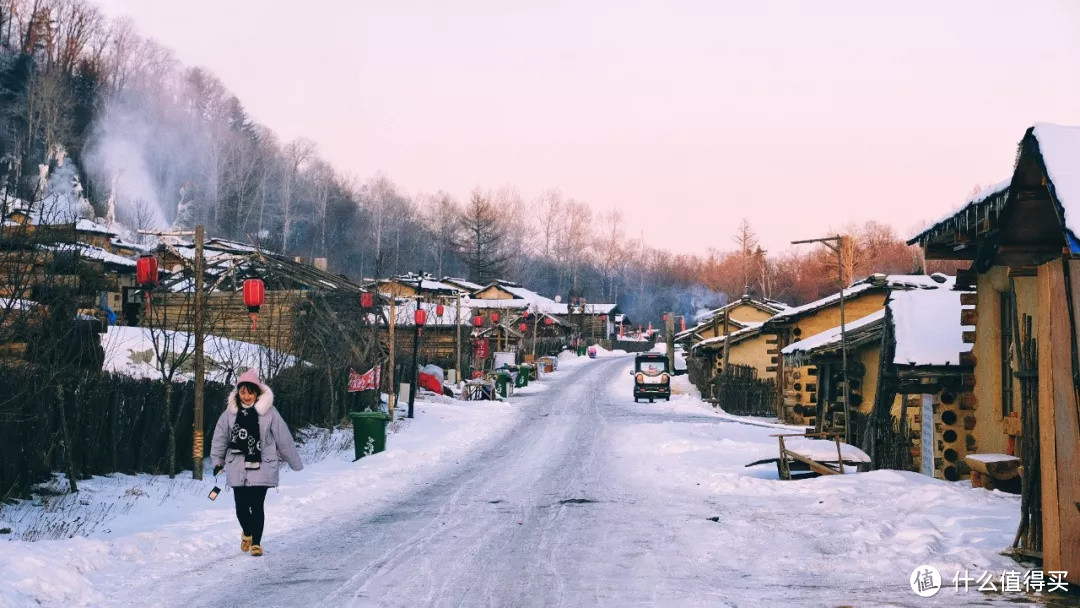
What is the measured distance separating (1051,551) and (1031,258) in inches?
112

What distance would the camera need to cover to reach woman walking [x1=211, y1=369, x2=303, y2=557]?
391 inches

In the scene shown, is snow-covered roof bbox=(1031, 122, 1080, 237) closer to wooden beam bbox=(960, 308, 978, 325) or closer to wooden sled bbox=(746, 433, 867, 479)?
wooden beam bbox=(960, 308, 978, 325)

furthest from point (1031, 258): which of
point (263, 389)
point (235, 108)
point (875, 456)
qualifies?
point (235, 108)

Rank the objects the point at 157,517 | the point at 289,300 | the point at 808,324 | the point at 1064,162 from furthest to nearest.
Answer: the point at 808,324 < the point at 289,300 < the point at 157,517 < the point at 1064,162

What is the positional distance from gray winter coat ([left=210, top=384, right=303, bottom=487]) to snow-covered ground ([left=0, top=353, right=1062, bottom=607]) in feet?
2.87

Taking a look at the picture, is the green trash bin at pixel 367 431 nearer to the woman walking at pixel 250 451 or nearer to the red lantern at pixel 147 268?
the red lantern at pixel 147 268

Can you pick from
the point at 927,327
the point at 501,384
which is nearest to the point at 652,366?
the point at 501,384

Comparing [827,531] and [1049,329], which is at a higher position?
[1049,329]

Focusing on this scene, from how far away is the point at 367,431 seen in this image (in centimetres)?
2100

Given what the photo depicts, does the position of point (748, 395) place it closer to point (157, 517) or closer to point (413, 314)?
point (413, 314)

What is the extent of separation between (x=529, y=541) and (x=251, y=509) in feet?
10.8

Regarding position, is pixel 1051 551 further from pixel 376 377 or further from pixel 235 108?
pixel 235 108

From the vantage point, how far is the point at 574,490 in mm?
16203

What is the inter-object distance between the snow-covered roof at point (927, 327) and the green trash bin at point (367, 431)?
37.6ft
